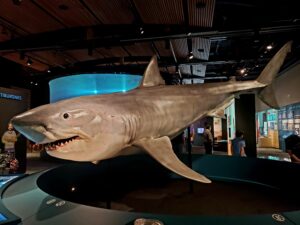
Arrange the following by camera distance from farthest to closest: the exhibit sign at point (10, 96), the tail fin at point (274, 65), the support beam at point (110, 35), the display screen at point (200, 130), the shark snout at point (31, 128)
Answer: the display screen at point (200, 130) < the exhibit sign at point (10, 96) < the support beam at point (110, 35) < the tail fin at point (274, 65) < the shark snout at point (31, 128)

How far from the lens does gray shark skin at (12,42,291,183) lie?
1.59 meters

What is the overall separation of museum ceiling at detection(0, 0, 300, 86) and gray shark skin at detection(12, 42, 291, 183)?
8.20 feet

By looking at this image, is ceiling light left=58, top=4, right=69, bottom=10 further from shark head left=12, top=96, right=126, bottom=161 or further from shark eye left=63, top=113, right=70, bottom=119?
shark eye left=63, top=113, right=70, bottom=119

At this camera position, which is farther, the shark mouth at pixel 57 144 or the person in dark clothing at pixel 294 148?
the person in dark clothing at pixel 294 148

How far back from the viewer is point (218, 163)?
14.2 ft

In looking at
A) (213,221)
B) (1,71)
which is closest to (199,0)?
(213,221)

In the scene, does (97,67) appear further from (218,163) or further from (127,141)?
(127,141)

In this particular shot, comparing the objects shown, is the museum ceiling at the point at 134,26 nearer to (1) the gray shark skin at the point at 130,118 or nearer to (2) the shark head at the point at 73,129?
(1) the gray shark skin at the point at 130,118

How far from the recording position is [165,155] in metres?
2.06

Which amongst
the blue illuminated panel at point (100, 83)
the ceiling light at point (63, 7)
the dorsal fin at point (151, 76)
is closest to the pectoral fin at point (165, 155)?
the dorsal fin at point (151, 76)

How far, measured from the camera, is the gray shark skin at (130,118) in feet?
5.22

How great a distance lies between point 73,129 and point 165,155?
2.50ft

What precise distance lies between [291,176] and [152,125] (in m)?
2.41

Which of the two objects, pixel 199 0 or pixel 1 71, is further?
pixel 1 71
